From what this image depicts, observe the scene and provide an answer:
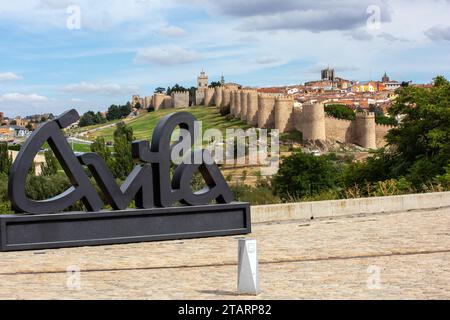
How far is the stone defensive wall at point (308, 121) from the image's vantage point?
99500 mm

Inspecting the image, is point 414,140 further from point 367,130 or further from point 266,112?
point 266,112

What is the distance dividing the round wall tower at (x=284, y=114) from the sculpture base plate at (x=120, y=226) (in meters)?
89.9

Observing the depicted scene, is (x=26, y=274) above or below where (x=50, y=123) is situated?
below

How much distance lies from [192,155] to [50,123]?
2.40m

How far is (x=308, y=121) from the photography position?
329 ft

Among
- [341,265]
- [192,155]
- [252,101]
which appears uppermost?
[252,101]

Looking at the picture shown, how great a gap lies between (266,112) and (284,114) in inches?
136

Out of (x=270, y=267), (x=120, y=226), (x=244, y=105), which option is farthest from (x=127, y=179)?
(x=244, y=105)

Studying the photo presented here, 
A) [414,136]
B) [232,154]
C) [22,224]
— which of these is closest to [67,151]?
[22,224]

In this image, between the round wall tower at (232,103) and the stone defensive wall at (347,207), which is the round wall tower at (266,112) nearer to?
the round wall tower at (232,103)

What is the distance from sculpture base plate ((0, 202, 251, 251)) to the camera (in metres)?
11.3

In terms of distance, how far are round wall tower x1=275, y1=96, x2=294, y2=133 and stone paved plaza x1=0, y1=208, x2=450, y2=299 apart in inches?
3521

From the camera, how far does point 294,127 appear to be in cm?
10412

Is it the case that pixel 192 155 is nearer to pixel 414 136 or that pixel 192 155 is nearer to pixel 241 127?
pixel 414 136
